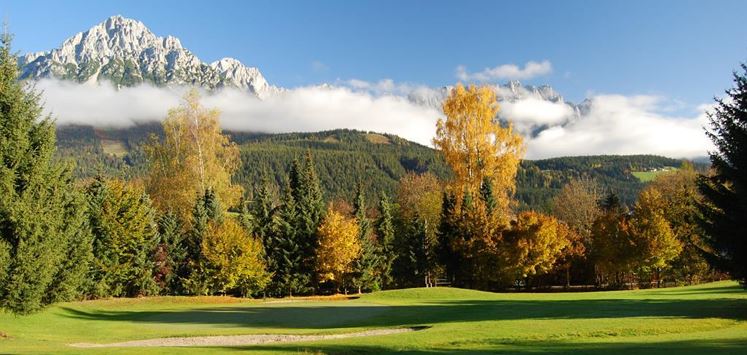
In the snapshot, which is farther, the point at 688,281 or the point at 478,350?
the point at 688,281

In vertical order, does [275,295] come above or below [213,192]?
below

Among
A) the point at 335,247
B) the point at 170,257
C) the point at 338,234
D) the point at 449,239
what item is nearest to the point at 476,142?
the point at 449,239

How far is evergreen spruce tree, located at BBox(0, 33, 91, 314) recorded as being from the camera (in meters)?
21.8

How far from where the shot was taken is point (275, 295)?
2483 inches

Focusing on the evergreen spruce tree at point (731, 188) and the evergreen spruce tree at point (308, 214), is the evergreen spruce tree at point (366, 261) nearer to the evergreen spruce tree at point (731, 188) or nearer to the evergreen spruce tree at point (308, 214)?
the evergreen spruce tree at point (308, 214)

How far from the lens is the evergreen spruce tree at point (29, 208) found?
71.7 feet

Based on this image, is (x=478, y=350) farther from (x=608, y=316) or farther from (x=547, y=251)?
(x=547, y=251)

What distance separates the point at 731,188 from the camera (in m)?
26.2

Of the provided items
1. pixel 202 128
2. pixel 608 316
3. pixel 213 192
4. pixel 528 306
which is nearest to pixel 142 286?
pixel 213 192

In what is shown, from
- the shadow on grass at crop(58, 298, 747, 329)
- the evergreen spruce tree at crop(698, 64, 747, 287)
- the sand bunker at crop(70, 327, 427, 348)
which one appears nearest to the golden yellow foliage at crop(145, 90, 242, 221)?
the shadow on grass at crop(58, 298, 747, 329)

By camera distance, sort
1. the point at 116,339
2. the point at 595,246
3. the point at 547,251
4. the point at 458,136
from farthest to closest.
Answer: the point at 595,246
the point at 547,251
the point at 458,136
the point at 116,339

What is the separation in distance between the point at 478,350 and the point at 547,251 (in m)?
40.6

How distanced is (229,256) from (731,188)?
4393 cm

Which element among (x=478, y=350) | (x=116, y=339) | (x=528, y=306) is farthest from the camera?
(x=528, y=306)
